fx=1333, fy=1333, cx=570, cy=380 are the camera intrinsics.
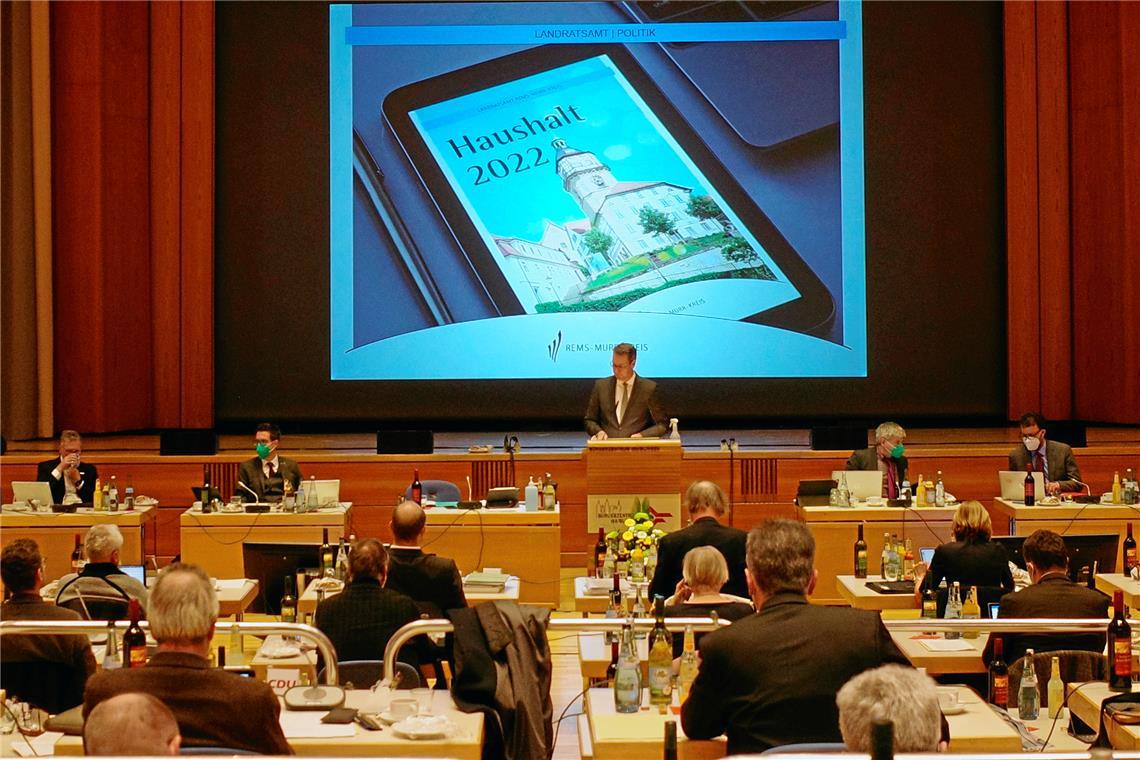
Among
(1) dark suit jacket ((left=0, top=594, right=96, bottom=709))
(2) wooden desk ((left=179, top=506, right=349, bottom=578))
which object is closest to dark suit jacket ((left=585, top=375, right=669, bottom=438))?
(2) wooden desk ((left=179, top=506, right=349, bottom=578))

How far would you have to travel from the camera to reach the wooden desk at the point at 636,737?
11.9 feet

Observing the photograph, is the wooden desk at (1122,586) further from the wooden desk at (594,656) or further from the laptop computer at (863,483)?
the wooden desk at (594,656)

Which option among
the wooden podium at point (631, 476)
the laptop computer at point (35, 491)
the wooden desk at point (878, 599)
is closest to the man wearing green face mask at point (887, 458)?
the wooden podium at point (631, 476)

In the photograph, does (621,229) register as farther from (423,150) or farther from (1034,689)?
(1034,689)

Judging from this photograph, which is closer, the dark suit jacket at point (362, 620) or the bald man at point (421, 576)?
the dark suit jacket at point (362, 620)

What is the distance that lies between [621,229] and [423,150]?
2.11 meters

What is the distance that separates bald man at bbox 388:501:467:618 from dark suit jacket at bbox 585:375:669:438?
3258 mm

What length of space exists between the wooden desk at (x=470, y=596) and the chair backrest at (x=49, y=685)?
5.33ft

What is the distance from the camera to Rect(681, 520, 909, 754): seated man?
11.5 feet

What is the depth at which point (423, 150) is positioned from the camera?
43.0ft

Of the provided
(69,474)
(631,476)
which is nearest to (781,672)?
(631,476)

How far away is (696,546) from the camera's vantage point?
648 cm

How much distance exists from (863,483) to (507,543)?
2.53m

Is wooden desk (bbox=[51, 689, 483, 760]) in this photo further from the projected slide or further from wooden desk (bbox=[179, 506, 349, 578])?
the projected slide
